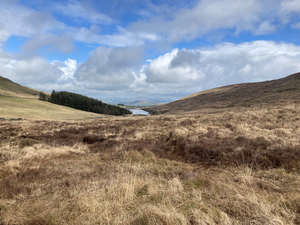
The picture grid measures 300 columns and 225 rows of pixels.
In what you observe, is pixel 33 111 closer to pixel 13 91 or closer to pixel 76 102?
pixel 76 102

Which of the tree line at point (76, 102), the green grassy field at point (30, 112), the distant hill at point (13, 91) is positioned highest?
the distant hill at point (13, 91)

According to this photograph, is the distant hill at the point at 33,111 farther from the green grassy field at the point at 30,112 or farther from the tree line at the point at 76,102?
the tree line at the point at 76,102


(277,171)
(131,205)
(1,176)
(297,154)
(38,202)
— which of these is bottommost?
(1,176)

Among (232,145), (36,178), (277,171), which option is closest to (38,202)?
(36,178)

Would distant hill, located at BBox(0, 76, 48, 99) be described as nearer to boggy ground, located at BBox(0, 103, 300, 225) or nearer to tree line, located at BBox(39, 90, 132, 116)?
tree line, located at BBox(39, 90, 132, 116)

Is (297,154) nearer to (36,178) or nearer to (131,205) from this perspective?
(131,205)

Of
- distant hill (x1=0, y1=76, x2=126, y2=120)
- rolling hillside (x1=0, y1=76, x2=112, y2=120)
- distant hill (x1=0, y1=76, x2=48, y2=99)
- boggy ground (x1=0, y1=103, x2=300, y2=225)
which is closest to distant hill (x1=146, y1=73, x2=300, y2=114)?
boggy ground (x1=0, y1=103, x2=300, y2=225)

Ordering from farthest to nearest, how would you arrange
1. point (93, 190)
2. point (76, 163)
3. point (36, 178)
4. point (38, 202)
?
point (76, 163) < point (36, 178) < point (93, 190) < point (38, 202)

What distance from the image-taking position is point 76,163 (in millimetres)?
7496

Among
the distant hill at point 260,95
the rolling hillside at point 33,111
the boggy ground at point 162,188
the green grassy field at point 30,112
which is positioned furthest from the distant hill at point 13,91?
the boggy ground at point 162,188

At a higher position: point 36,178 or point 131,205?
point 131,205

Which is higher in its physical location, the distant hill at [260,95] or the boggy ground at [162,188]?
the distant hill at [260,95]

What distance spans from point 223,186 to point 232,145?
183 inches

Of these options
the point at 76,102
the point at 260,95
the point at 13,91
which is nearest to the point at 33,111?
the point at 76,102
